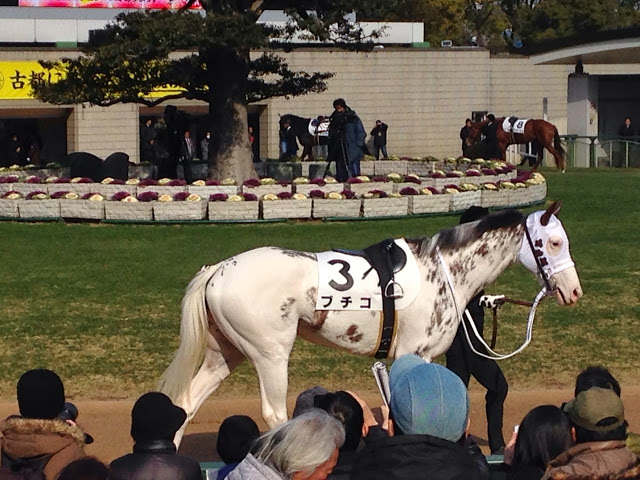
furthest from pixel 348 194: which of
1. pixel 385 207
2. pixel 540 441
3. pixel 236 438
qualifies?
pixel 540 441

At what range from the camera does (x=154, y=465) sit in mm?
4543

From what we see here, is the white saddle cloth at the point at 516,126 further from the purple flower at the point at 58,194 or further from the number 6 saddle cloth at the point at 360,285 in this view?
the number 6 saddle cloth at the point at 360,285

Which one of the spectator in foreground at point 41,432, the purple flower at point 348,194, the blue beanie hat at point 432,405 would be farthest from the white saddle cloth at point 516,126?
the blue beanie hat at point 432,405

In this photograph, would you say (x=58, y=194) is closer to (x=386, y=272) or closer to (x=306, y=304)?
(x=306, y=304)

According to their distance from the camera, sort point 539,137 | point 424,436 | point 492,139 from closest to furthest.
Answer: point 424,436 < point 539,137 < point 492,139

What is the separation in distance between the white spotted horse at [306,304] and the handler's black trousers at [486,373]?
0.63 m

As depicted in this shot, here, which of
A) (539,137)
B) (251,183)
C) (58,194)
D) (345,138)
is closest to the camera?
(58,194)

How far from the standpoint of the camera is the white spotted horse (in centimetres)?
669

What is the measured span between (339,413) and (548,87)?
39312 millimetres

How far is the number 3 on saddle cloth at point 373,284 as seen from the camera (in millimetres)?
6723

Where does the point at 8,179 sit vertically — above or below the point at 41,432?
above

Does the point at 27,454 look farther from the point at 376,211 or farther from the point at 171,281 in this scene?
the point at 376,211

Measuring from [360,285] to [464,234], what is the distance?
2.59ft

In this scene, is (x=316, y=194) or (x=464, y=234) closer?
(x=464, y=234)
